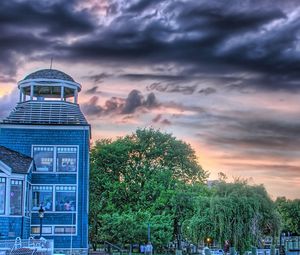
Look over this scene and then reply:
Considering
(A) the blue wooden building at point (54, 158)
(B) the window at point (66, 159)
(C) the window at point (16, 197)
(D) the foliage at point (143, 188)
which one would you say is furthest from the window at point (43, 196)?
(D) the foliage at point (143, 188)

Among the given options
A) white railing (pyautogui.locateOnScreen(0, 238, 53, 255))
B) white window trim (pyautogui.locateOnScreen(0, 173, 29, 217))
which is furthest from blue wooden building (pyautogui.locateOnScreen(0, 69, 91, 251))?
white railing (pyautogui.locateOnScreen(0, 238, 53, 255))

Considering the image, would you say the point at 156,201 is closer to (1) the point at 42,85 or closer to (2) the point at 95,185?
(2) the point at 95,185

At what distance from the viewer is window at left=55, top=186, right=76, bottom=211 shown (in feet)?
160

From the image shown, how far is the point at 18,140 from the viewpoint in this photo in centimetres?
4966

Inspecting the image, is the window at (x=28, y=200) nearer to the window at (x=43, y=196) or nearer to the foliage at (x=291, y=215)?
the window at (x=43, y=196)

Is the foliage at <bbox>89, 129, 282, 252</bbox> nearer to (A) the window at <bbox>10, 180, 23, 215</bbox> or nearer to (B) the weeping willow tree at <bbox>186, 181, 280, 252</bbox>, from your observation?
(B) the weeping willow tree at <bbox>186, 181, 280, 252</bbox>

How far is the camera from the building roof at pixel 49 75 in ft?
170

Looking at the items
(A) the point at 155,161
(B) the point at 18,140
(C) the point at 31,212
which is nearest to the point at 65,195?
(C) the point at 31,212

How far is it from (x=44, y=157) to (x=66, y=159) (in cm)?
184

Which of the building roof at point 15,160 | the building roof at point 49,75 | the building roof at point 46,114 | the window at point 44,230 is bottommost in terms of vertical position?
the window at point 44,230

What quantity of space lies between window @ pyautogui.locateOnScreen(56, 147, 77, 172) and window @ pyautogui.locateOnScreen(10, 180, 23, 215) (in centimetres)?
587

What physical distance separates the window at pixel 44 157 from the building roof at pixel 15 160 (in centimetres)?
161

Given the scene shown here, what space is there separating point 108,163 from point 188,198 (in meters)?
10.5

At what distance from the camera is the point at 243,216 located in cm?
4238
